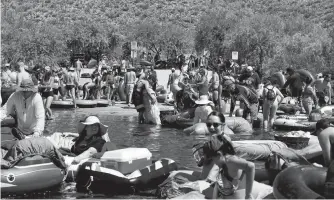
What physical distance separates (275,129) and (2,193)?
28.7 feet

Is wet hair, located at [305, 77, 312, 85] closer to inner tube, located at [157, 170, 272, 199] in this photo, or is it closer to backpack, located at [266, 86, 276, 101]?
backpack, located at [266, 86, 276, 101]

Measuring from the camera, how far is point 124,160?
8664 mm

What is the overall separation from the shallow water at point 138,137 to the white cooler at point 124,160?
1.63ft

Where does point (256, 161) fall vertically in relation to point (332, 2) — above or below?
below

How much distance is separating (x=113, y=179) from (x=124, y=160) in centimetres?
37

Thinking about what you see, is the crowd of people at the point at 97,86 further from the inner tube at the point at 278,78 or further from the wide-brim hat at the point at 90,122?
the wide-brim hat at the point at 90,122

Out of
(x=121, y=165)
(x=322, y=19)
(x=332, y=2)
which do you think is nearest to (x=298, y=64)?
(x=121, y=165)

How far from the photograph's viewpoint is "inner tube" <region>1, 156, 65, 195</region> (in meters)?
8.00

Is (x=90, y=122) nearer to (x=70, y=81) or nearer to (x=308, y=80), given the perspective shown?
(x=308, y=80)

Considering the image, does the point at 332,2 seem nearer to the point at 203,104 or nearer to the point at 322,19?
the point at 322,19

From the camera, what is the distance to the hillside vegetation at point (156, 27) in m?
35.2

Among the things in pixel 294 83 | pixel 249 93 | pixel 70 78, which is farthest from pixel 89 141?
pixel 70 78

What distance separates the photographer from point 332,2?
204 feet

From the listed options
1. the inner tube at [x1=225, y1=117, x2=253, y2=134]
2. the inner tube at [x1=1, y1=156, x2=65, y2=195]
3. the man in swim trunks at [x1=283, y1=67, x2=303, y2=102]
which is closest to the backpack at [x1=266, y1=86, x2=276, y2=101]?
the inner tube at [x1=225, y1=117, x2=253, y2=134]
